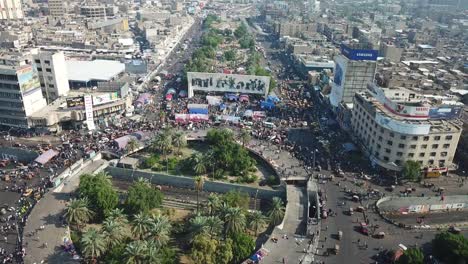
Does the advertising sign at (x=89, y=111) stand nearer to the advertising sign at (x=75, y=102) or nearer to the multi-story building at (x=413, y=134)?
the advertising sign at (x=75, y=102)

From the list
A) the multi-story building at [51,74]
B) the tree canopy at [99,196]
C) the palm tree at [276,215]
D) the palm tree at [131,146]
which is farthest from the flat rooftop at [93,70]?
the palm tree at [276,215]

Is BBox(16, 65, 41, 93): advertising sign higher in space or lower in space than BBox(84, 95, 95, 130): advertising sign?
higher

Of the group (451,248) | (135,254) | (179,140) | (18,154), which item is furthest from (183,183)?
(451,248)

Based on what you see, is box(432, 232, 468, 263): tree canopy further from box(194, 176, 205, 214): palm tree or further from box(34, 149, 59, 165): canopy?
box(34, 149, 59, 165): canopy

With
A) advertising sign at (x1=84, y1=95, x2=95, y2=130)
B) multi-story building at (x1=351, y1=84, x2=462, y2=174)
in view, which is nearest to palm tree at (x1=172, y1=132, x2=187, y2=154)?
advertising sign at (x1=84, y1=95, x2=95, y2=130)

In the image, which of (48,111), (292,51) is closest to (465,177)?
(48,111)
